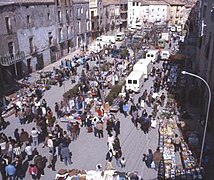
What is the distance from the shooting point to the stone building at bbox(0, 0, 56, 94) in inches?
1309

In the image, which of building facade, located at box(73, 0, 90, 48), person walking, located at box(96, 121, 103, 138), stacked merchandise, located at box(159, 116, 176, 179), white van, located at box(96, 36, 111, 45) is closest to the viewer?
stacked merchandise, located at box(159, 116, 176, 179)

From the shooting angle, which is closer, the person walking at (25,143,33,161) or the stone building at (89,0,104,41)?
the person walking at (25,143,33,161)

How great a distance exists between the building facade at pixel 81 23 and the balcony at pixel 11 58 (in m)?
17.6

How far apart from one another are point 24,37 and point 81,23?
1883 centimetres

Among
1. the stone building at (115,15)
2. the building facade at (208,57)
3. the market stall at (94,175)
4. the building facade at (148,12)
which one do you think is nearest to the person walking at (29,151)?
the market stall at (94,175)

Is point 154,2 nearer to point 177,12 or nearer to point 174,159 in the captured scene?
point 177,12

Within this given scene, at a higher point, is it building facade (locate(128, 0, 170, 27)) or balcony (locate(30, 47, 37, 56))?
building facade (locate(128, 0, 170, 27))

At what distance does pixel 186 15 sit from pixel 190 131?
73.7 metres

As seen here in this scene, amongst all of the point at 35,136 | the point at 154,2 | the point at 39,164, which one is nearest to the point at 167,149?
the point at 39,164

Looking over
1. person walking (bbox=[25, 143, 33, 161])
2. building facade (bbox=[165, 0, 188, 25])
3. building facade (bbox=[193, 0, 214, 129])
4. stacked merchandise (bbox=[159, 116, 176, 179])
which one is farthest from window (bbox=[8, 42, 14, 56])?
building facade (bbox=[165, 0, 188, 25])

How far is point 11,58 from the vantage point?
3419 cm

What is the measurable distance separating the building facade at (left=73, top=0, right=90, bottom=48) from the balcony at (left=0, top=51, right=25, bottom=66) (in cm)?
1759

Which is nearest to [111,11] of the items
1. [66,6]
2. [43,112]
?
[66,6]

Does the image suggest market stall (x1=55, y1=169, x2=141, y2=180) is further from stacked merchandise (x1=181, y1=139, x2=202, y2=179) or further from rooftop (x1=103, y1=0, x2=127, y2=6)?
rooftop (x1=103, y1=0, x2=127, y2=6)
